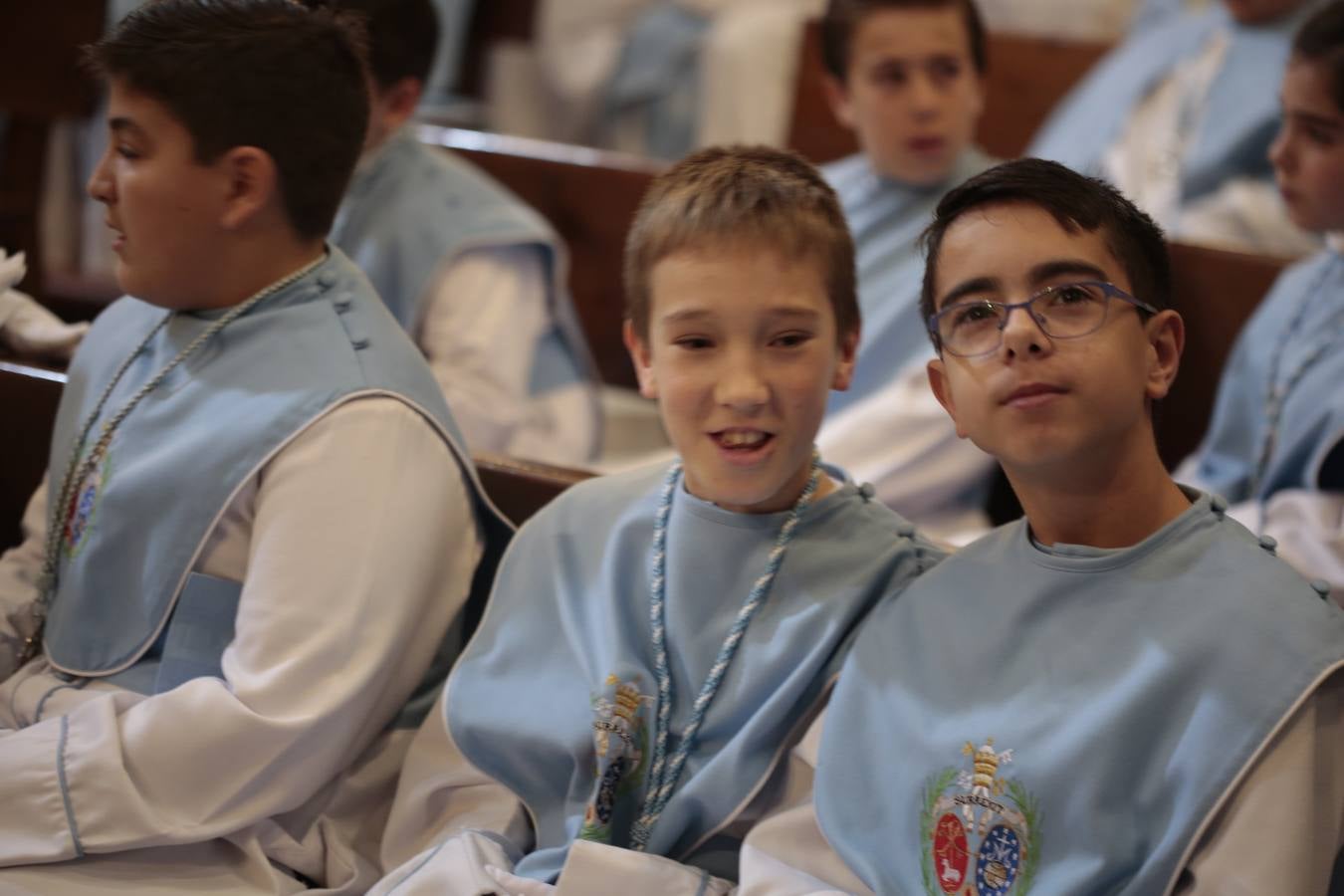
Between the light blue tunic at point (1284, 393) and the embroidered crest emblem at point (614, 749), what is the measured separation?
116 centimetres

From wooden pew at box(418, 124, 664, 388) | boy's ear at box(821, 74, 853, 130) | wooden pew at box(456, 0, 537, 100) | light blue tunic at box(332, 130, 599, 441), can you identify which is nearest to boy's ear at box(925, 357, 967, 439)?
light blue tunic at box(332, 130, 599, 441)

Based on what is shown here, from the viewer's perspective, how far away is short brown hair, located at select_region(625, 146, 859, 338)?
1.51 metres

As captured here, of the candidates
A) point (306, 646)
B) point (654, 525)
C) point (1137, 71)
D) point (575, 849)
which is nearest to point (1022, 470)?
point (654, 525)

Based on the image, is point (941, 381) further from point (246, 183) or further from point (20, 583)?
point (20, 583)

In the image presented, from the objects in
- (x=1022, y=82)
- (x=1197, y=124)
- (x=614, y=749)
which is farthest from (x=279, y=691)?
(x=1022, y=82)

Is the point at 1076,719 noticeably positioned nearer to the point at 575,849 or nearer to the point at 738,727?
the point at 738,727

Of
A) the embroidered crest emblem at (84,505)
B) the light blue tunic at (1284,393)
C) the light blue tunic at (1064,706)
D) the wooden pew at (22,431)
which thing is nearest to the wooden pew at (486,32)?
the light blue tunic at (1284,393)

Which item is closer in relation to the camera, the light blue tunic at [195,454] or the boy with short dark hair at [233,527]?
the boy with short dark hair at [233,527]

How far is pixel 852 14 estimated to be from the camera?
2809mm

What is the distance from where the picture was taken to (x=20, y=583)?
71.9 inches

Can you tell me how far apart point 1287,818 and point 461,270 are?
1.87 metres

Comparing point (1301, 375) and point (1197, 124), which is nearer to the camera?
point (1301, 375)

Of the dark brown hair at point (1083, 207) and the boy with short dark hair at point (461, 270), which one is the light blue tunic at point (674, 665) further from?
the boy with short dark hair at point (461, 270)

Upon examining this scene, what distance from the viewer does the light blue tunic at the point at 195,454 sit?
1.65 meters
